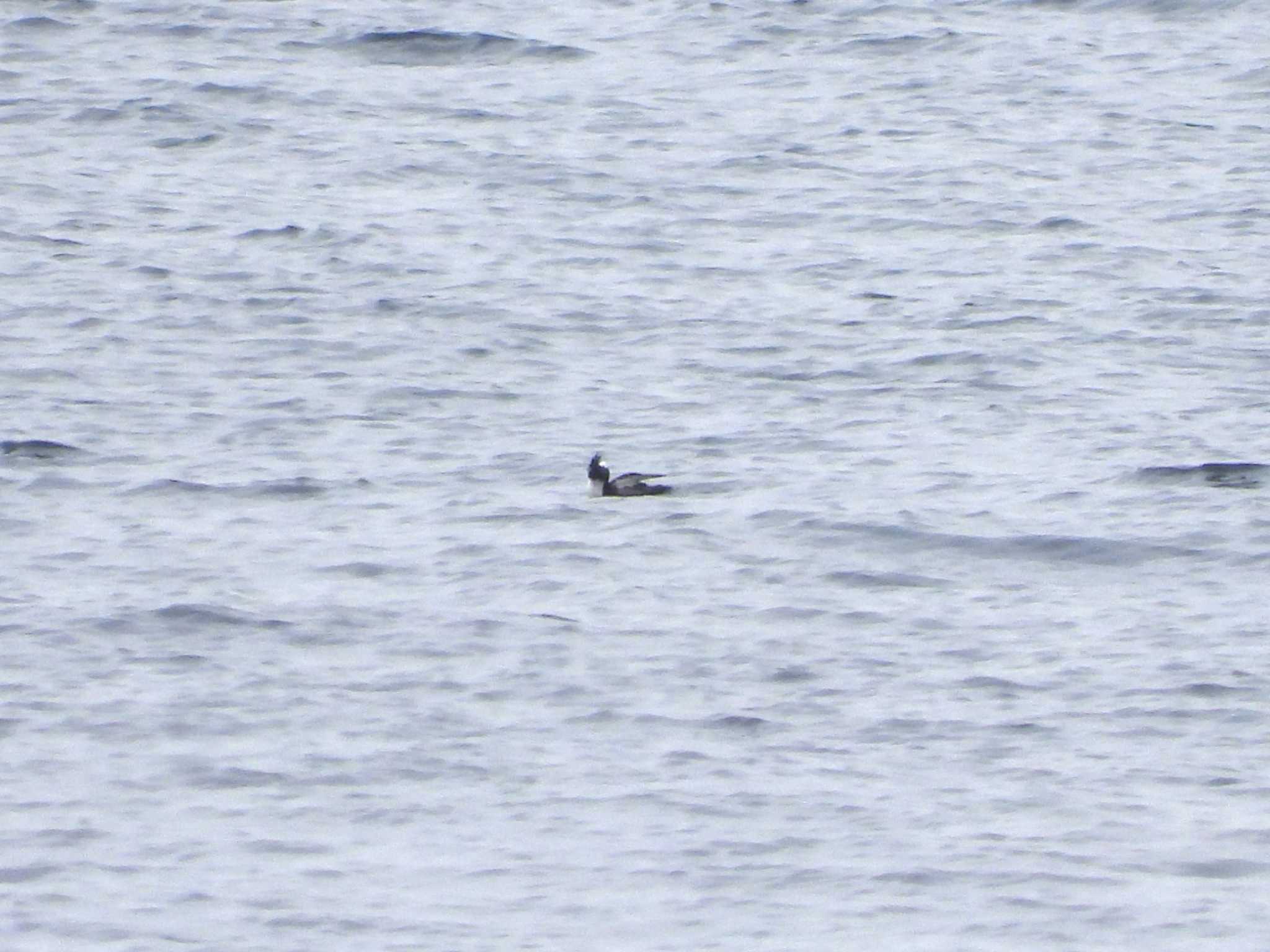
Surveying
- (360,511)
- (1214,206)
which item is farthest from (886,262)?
(360,511)

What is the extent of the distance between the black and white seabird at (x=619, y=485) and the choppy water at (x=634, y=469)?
0.27ft

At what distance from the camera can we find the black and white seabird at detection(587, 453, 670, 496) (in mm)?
13953

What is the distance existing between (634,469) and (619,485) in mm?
821

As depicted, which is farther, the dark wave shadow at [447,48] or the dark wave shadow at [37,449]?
Result: the dark wave shadow at [447,48]

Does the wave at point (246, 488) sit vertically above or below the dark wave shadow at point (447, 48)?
below

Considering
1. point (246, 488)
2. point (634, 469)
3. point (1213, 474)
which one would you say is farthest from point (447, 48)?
point (1213, 474)

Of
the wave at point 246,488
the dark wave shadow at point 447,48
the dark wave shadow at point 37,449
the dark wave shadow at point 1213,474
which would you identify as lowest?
the dark wave shadow at point 1213,474

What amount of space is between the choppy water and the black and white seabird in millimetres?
83

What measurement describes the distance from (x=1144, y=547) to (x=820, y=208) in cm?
739

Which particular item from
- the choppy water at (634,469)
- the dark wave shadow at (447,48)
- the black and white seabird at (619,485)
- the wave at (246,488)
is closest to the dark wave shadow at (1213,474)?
the choppy water at (634,469)

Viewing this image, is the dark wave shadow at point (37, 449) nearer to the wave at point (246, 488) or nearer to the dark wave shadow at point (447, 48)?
the wave at point (246, 488)

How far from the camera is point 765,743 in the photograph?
35.8ft

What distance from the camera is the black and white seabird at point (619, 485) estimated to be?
14.0 metres

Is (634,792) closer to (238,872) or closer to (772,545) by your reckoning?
A: (238,872)
